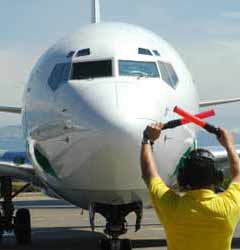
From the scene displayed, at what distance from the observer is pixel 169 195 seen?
187 inches

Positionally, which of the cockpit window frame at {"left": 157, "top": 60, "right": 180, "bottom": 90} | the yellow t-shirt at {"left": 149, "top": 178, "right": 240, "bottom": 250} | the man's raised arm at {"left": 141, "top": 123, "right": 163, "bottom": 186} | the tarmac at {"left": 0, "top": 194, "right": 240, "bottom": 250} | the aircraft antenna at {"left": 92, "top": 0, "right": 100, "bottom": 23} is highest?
the man's raised arm at {"left": 141, "top": 123, "right": 163, "bottom": 186}

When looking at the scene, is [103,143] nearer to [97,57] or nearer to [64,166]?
[64,166]

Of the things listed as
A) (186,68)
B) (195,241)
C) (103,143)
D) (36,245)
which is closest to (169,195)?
(195,241)

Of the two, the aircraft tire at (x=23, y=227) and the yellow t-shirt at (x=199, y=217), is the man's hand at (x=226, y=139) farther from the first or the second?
the aircraft tire at (x=23, y=227)

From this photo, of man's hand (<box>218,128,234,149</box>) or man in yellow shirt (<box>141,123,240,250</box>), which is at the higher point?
man's hand (<box>218,128,234,149</box>)

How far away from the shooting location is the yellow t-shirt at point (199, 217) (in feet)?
15.2

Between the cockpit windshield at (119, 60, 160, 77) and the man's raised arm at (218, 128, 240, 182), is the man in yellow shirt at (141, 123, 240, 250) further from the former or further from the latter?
the cockpit windshield at (119, 60, 160, 77)

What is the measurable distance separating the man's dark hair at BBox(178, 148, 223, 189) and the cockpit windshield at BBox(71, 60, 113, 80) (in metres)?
7.02

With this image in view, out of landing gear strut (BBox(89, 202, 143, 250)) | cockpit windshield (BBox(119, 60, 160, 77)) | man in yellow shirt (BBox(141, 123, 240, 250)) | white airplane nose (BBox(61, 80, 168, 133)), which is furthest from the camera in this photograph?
landing gear strut (BBox(89, 202, 143, 250))

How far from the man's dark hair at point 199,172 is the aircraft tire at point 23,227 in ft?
44.2

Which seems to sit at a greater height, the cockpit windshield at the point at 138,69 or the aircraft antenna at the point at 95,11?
the cockpit windshield at the point at 138,69

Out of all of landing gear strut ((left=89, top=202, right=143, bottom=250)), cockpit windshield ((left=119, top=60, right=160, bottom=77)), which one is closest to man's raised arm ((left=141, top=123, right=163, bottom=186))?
cockpit windshield ((left=119, top=60, right=160, bottom=77))

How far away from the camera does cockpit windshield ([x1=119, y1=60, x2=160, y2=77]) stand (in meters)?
11.8

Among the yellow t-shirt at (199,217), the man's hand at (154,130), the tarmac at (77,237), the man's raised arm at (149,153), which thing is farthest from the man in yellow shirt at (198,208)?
the tarmac at (77,237)
